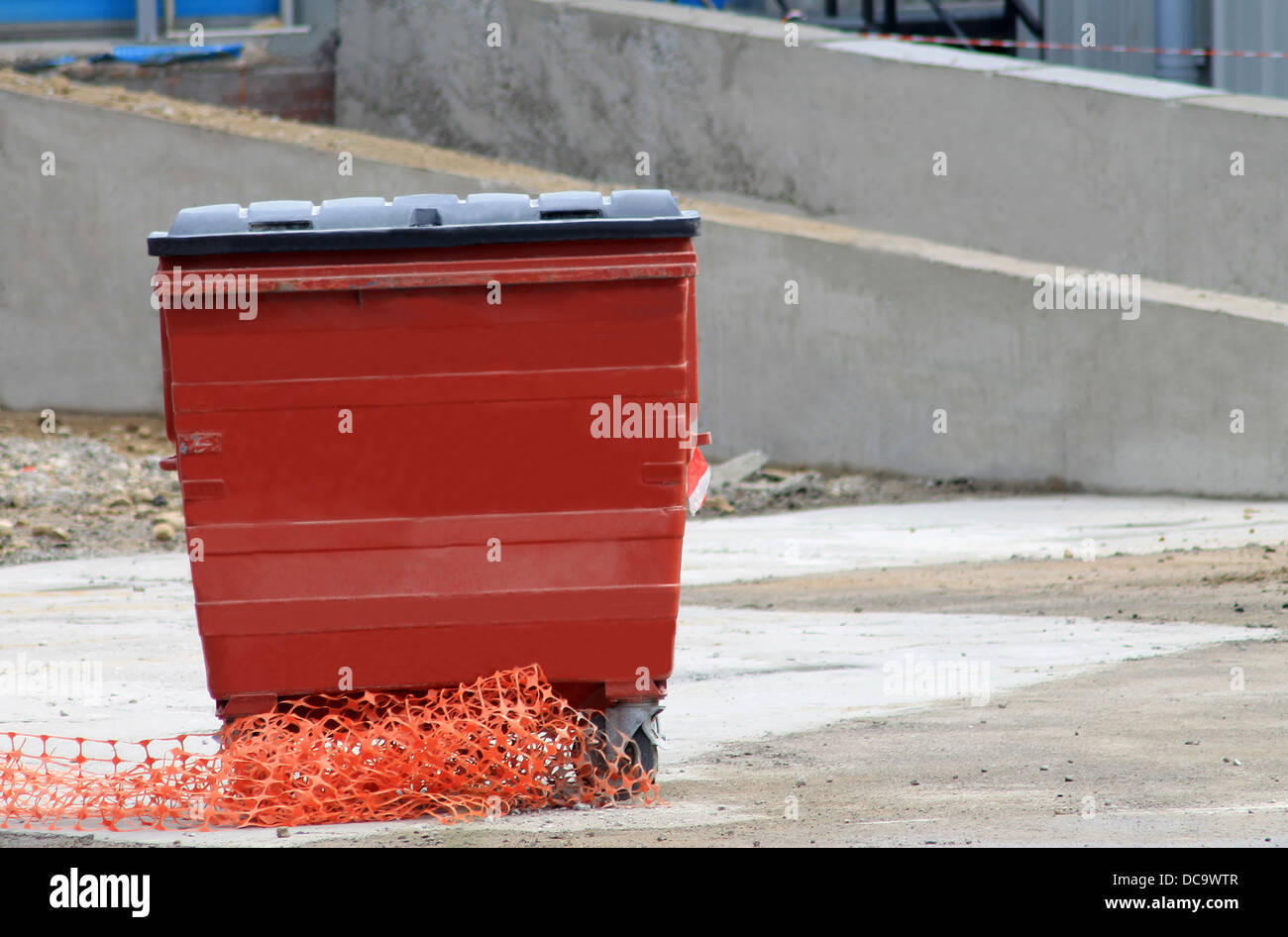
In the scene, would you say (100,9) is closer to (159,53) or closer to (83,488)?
(159,53)

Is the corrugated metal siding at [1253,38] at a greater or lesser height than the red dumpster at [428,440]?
greater

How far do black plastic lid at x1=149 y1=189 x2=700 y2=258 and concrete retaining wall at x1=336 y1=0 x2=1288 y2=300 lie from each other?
369 inches

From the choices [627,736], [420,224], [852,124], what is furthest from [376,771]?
[852,124]

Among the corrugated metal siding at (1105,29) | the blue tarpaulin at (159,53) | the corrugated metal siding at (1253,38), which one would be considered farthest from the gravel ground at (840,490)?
the blue tarpaulin at (159,53)

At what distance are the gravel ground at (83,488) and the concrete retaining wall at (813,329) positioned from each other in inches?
22.1

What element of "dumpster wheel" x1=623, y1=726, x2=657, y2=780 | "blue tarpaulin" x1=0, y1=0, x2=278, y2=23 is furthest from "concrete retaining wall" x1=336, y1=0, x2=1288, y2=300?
"dumpster wheel" x1=623, y1=726, x2=657, y2=780

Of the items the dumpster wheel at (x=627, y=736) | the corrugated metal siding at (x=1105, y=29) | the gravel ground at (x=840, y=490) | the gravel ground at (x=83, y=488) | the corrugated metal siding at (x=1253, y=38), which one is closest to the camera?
the dumpster wheel at (x=627, y=736)

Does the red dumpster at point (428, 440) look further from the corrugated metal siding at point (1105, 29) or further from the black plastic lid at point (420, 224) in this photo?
the corrugated metal siding at point (1105, 29)

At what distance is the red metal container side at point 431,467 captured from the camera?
485 cm

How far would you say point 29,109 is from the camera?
14852 mm

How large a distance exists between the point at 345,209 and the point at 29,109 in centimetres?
1108

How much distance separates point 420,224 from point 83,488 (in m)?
8.79

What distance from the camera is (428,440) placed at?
489 cm
